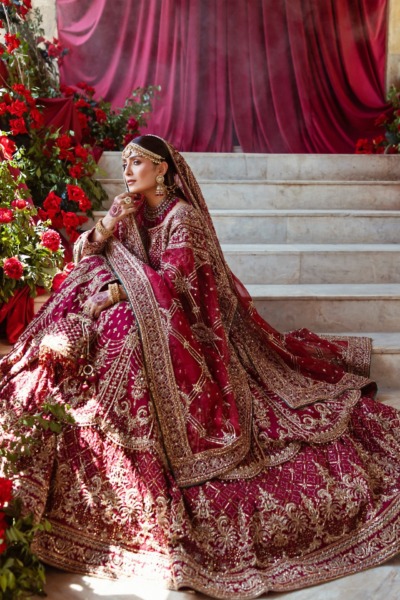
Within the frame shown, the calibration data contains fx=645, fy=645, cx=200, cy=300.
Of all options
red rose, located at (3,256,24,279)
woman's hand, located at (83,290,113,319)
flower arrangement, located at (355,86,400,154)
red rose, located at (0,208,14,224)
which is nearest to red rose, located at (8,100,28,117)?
red rose, located at (0,208,14,224)

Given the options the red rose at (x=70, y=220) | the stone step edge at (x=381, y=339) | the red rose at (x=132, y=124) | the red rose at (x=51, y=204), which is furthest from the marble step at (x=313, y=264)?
the red rose at (x=132, y=124)

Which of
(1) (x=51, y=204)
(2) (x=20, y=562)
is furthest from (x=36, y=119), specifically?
(2) (x=20, y=562)

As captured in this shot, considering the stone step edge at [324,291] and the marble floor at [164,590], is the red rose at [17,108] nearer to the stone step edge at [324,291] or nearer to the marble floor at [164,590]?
the stone step edge at [324,291]

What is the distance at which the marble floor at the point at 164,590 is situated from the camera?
1712 millimetres

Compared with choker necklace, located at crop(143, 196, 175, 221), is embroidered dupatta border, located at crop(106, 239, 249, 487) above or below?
below

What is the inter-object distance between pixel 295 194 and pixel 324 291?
1.22m

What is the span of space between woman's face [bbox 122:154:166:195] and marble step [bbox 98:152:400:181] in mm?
2374

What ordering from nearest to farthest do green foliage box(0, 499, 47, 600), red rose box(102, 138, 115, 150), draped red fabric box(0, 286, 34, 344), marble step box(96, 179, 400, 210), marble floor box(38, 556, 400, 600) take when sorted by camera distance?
green foliage box(0, 499, 47, 600)
marble floor box(38, 556, 400, 600)
draped red fabric box(0, 286, 34, 344)
marble step box(96, 179, 400, 210)
red rose box(102, 138, 115, 150)

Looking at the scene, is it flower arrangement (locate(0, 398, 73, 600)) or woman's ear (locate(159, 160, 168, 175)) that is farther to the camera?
woman's ear (locate(159, 160, 168, 175))

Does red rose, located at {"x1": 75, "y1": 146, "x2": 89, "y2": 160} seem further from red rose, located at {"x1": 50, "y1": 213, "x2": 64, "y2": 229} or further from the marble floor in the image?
the marble floor

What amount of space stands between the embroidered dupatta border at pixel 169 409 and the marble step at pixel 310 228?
1.99m

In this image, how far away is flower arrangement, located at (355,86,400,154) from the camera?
5.05 meters

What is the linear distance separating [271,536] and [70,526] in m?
0.59

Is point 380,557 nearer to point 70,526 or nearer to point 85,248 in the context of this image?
point 70,526
